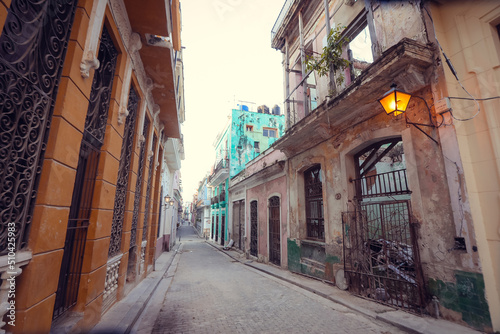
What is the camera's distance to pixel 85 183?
3.40 meters

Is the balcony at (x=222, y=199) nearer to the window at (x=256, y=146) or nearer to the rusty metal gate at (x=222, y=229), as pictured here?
the rusty metal gate at (x=222, y=229)

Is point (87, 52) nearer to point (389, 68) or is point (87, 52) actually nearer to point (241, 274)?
point (389, 68)

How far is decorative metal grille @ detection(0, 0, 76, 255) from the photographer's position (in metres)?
1.77

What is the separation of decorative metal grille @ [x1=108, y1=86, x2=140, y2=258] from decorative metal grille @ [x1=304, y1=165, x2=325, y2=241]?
5777 millimetres

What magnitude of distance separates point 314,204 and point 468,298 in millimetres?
4706

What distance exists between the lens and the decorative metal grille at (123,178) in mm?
4379

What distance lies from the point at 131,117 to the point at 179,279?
5.41 metres

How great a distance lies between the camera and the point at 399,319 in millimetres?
4047

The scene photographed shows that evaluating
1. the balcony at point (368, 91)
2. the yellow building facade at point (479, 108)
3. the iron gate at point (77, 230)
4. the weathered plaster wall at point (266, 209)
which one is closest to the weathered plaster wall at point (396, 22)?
the yellow building facade at point (479, 108)

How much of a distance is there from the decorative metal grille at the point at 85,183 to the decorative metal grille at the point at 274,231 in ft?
26.5

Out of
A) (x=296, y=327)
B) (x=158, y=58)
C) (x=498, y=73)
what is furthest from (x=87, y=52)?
(x=498, y=73)

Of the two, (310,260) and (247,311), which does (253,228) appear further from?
(247,311)

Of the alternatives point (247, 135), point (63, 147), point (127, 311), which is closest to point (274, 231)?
point (127, 311)

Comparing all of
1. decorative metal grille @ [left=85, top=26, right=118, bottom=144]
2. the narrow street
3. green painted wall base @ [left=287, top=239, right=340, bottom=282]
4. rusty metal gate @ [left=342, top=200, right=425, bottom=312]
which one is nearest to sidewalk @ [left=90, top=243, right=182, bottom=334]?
the narrow street
